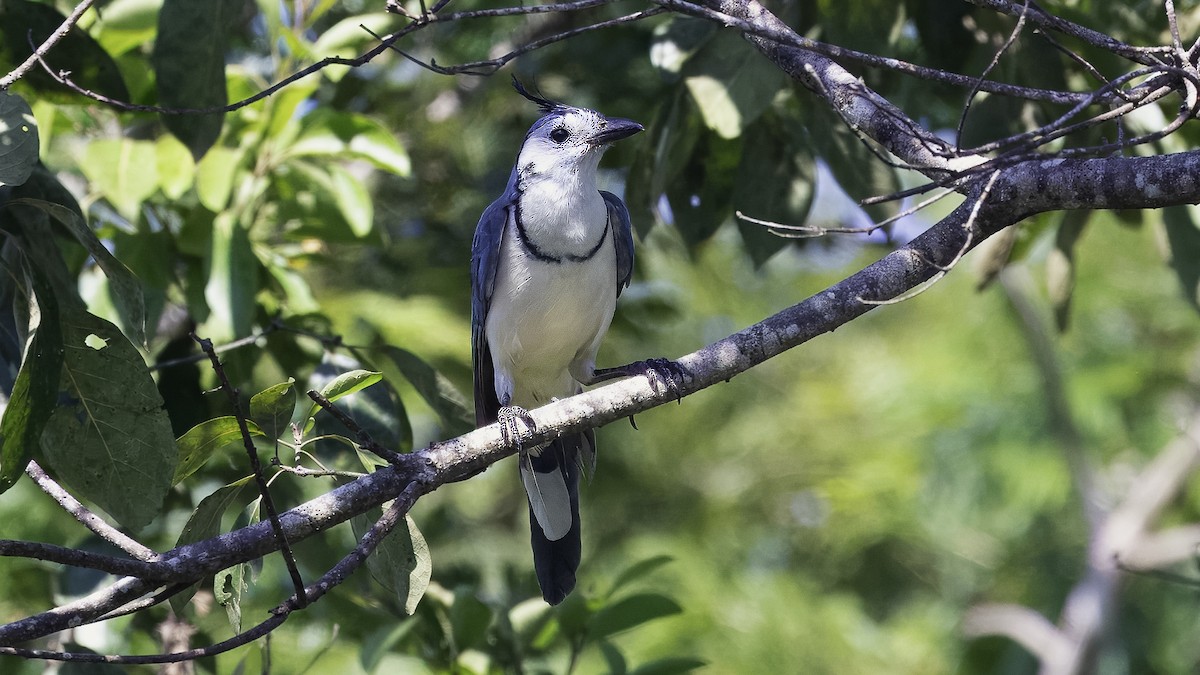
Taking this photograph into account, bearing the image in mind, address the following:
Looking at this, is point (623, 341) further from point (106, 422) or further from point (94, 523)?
point (94, 523)

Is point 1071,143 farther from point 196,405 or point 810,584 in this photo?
point 810,584

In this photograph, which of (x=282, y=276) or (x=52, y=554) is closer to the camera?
(x=52, y=554)

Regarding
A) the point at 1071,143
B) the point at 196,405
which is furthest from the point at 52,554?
the point at 1071,143

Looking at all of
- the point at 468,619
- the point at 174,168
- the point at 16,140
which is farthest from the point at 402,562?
the point at 174,168

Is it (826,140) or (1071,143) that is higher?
(826,140)

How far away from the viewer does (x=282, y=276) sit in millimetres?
3996

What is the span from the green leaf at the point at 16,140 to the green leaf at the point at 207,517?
766 mm

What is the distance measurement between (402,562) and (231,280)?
143 centimetres

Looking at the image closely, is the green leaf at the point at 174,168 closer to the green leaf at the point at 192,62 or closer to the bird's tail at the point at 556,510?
the green leaf at the point at 192,62

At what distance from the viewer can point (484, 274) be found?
3789mm

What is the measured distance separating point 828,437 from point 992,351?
5.21ft

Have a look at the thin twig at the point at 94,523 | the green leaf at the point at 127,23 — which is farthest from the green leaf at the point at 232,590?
the green leaf at the point at 127,23

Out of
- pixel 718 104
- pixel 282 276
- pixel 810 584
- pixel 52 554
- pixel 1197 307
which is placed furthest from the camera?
pixel 810 584

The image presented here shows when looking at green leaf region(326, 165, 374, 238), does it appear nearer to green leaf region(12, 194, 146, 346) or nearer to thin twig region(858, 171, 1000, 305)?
green leaf region(12, 194, 146, 346)
